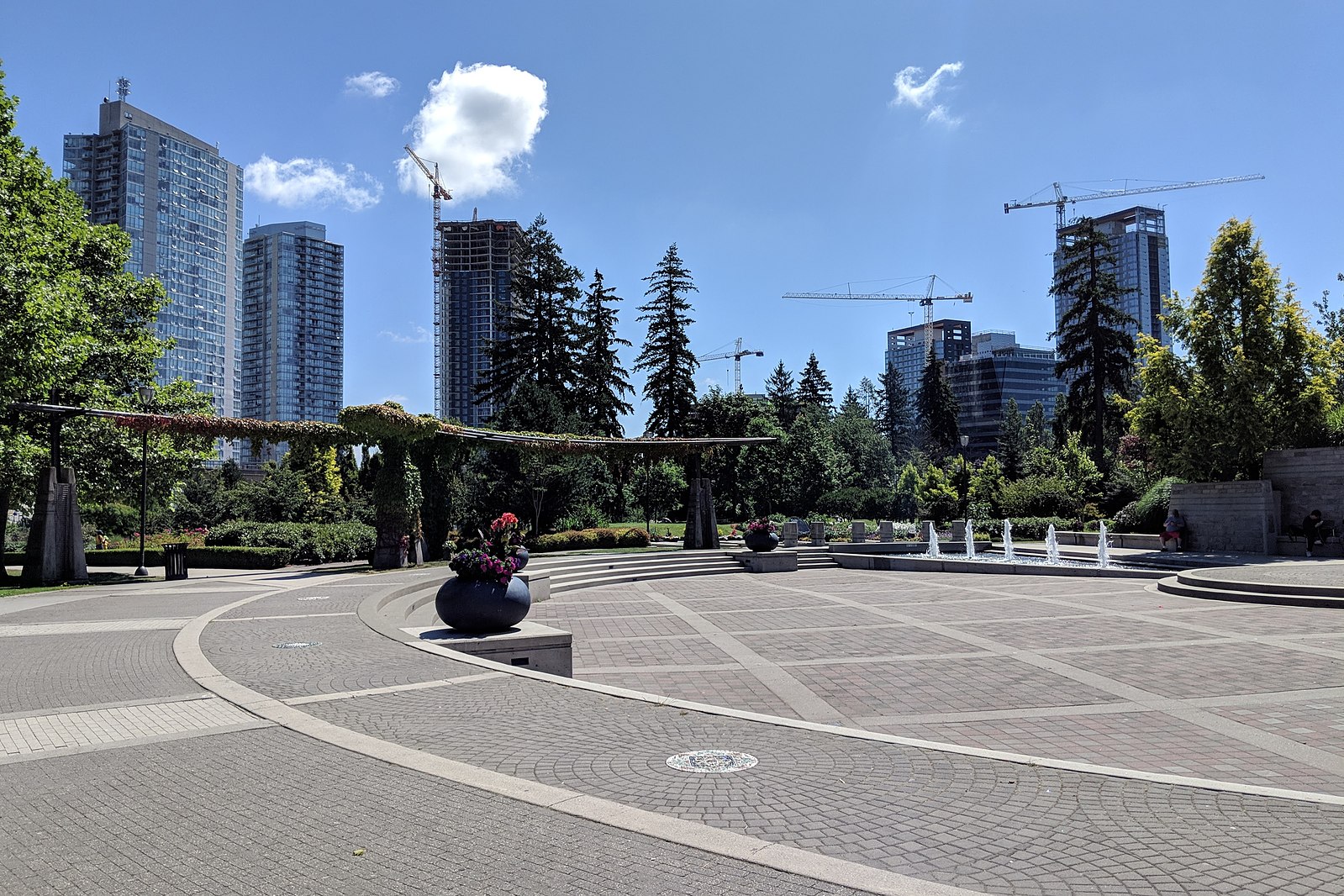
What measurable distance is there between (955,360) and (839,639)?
155397mm

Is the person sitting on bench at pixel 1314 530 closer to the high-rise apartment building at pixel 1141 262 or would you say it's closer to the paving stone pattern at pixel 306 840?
the paving stone pattern at pixel 306 840

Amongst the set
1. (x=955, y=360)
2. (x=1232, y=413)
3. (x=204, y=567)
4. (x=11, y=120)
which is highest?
(x=955, y=360)

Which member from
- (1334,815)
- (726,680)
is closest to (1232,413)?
(726,680)

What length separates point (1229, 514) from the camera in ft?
88.4

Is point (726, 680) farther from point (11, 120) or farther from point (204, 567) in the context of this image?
point (204, 567)

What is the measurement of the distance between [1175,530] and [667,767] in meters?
28.2

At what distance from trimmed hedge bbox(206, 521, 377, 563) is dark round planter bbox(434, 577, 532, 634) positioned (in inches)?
754

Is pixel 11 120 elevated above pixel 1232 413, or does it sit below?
above

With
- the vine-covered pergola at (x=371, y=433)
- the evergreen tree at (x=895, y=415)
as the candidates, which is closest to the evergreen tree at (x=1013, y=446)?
the evergreen tree at (x=895, y=415)

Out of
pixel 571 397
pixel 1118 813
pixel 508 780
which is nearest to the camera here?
pixel 1118 813

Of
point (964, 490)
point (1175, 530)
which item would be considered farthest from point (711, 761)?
point (964, 490)

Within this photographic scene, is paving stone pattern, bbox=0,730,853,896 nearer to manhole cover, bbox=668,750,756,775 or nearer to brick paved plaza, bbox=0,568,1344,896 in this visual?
brick paved plaza, bbox=0,568,1344,896

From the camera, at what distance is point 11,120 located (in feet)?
69.3

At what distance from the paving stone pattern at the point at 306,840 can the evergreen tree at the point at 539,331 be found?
45.2m
